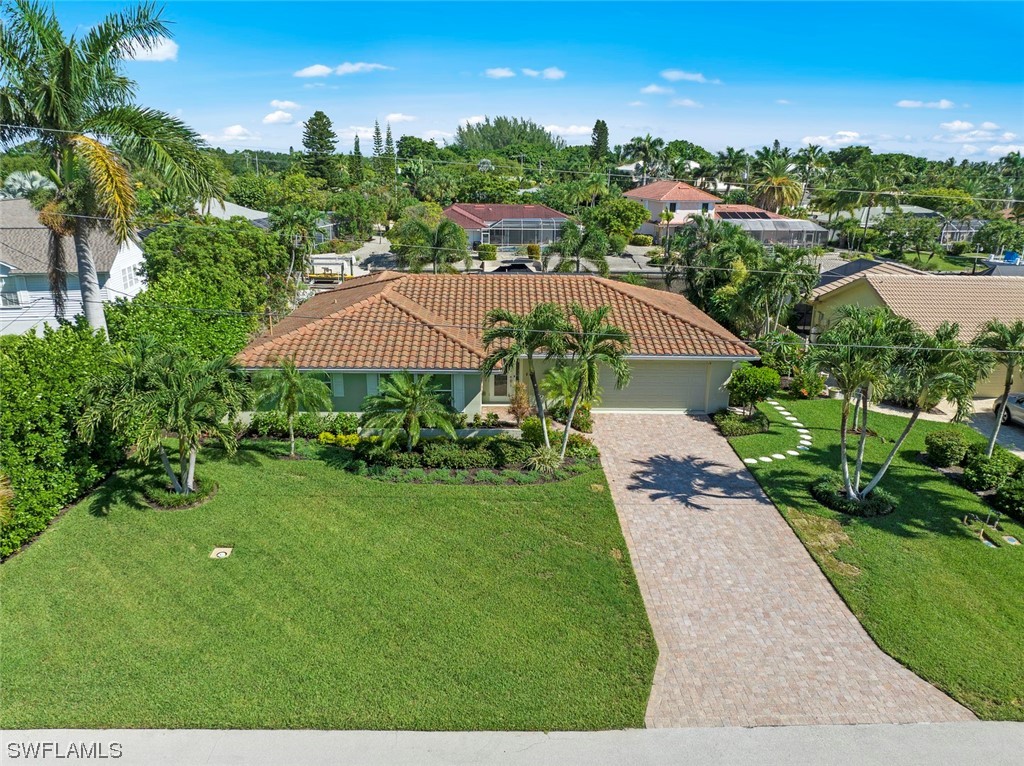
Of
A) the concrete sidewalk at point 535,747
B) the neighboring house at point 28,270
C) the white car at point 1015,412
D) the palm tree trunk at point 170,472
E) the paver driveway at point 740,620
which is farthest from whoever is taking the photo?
the neighboring house at point 28,270

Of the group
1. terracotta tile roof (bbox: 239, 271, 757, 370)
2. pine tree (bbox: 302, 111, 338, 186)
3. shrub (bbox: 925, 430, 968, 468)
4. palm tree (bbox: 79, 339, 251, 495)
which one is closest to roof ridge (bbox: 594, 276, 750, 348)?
terracotta tile roof (bbox: 239, 271, 757, 370)

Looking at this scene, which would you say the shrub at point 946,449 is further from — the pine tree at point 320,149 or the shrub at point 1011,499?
the pine tree at point 320,149

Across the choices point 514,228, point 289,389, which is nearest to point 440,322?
point 289,389

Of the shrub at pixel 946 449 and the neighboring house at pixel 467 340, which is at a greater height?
the neighboring house at pixel 467 340

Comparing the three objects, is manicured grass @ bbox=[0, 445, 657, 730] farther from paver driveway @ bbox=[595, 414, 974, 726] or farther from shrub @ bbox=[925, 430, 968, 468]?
shrub @ bbox=[925, 430, 968, 468]

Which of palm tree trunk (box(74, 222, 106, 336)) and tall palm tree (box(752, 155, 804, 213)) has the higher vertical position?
tall palm tree (box(752, 155, 804, 213))

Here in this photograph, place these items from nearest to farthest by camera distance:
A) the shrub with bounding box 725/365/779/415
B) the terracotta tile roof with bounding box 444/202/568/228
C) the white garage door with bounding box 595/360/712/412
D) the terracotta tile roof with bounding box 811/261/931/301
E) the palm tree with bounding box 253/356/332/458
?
the palm tree with bounding box 253/356/332/458, the shrub with bounding box 725/365/779/415, the white garage door with bounding box 595/360/712/412, the terracotta tile roof with bounding box 811/261/931/301, the terracotta tile roof with bounding box 444/202/568/228

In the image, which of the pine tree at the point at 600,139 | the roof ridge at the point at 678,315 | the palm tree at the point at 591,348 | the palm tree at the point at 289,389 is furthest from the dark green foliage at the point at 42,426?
the pine tree at the point at 600,139
